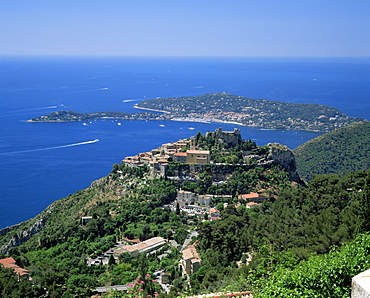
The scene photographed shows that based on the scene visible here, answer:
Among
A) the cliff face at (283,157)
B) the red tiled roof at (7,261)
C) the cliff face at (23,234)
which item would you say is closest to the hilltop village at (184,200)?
the cliff face at (283,157)

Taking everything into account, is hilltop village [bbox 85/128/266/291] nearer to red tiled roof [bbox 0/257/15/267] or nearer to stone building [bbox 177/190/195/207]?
stone building [bbox 177/190/195/207]

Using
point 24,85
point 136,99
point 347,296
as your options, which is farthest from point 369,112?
point 24,85

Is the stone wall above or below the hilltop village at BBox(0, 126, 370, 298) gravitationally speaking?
above

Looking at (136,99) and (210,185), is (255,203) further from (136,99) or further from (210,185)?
(136,99)

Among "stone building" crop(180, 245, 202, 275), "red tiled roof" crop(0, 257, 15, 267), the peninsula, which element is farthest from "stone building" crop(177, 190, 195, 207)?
the peninsula

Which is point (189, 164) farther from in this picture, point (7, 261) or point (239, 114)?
point (239, 114)

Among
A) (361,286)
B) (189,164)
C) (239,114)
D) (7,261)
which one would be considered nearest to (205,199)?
(189,164)
